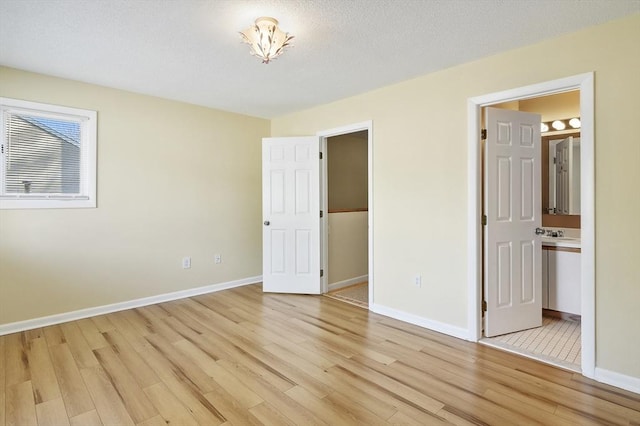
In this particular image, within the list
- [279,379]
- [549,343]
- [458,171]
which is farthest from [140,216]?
[549,343]

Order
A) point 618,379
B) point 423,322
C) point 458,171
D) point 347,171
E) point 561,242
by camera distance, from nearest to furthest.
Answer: point 618,379
point 458,171
point 423,322
point 561,242
point 347,171

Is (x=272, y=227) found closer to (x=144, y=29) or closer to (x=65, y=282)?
(x=65, y=282)

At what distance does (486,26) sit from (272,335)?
2.94 meters

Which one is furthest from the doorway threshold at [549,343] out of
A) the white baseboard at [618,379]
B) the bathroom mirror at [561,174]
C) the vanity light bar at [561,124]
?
the vanity light bar at [561,124]

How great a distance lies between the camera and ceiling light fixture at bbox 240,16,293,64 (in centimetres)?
217

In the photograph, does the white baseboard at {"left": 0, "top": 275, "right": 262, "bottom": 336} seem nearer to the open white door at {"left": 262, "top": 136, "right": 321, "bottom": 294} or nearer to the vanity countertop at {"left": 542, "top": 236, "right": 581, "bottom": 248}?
→ the open white door at {"left": 262, "top": 136, "right": 321, "bottom": 294}

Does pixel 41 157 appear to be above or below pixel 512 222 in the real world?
above

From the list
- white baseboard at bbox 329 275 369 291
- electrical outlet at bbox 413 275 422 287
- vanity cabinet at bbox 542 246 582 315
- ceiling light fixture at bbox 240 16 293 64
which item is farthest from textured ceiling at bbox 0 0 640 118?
white baseboard at bbox 329 275 369 291

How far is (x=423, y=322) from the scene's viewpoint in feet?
10.4

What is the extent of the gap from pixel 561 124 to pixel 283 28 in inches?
133

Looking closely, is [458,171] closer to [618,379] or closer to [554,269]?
[554,269]

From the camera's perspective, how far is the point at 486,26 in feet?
7.34

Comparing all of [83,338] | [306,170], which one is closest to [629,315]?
[306,170]

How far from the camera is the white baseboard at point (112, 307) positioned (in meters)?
3.06
